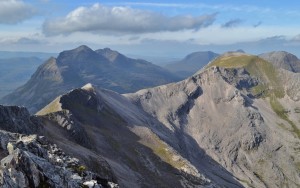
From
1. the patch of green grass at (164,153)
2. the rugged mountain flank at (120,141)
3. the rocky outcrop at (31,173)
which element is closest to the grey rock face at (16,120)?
the rugged mountain flank at (120,141)

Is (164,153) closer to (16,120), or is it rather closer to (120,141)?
(120,141)

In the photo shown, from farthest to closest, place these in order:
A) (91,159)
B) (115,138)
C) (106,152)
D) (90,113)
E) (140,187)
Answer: (90,113) → (115,138) → (106,152) → (140,187) → (91,159)

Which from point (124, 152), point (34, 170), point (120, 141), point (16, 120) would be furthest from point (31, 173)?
point (120, 141)

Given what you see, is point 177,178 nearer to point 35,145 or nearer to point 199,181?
point 199,181

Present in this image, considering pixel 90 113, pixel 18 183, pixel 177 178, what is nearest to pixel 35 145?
pixel 18 183

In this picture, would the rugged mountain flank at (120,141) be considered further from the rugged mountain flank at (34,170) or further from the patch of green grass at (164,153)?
the rugged mountain flank at (34,170)

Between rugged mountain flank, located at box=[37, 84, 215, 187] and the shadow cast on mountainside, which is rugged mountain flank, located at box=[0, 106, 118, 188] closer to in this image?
rugged mountain flank, located at box=[37, 84, 215, 187]

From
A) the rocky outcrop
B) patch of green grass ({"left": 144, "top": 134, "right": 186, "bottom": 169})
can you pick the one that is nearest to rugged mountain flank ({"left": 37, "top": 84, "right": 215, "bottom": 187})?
patch of green grass ({"left": 144, "top": 134, "right": 186, "bottom": 169})

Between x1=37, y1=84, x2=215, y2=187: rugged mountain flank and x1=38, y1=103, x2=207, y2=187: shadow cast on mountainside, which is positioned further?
x1=37, y1=84, x2=215, y2=187: rugged mountain flank

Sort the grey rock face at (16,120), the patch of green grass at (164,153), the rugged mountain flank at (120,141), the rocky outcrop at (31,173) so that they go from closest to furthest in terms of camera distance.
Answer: the rocky outcrop at (31,173), the grey rock face at (16,120), the rugged mountain flank at (120,141), the patch of green grass at (164,153)

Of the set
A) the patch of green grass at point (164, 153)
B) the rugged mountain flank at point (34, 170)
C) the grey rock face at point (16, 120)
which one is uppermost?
the rugged mountain flank at point (34, 170)

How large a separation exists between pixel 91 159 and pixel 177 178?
171 ft

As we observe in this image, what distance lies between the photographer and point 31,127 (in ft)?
354

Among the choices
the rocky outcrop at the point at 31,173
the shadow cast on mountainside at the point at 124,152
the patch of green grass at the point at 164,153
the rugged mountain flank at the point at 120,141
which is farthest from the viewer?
the patch of green grass at the point at 164,153
